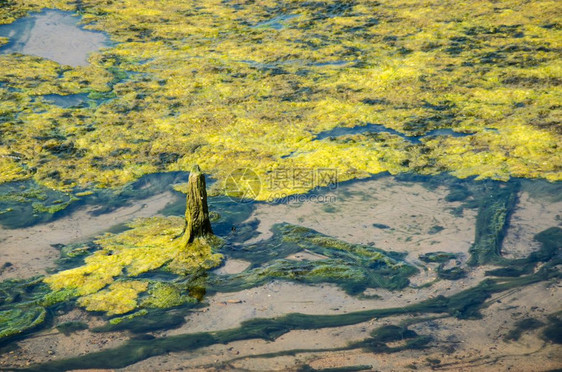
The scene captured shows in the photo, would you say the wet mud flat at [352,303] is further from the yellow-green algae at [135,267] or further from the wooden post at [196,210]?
the wooden post at [196,210]

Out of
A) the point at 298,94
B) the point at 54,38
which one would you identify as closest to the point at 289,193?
the point at 298,94

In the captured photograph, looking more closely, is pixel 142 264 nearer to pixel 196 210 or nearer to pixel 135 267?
pixel 135 267

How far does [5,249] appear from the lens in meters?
3.66

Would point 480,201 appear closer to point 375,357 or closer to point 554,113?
point 554,113

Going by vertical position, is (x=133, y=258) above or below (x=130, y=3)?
below

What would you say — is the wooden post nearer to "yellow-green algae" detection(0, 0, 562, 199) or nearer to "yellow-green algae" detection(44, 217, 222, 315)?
"yellow-green algae" detection(44, 217, 222, 315)

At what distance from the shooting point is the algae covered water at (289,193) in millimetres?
2929

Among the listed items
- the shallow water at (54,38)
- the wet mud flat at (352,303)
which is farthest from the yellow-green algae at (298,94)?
the wet mud flat at (352,303)

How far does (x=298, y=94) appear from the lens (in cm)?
549

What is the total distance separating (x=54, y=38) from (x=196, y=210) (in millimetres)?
4486

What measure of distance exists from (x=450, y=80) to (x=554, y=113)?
995 mm

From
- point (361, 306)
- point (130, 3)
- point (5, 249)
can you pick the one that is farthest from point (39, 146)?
point (130, 3)

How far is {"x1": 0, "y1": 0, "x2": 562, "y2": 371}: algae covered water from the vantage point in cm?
293

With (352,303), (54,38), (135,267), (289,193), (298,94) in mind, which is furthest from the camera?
(54,38)
